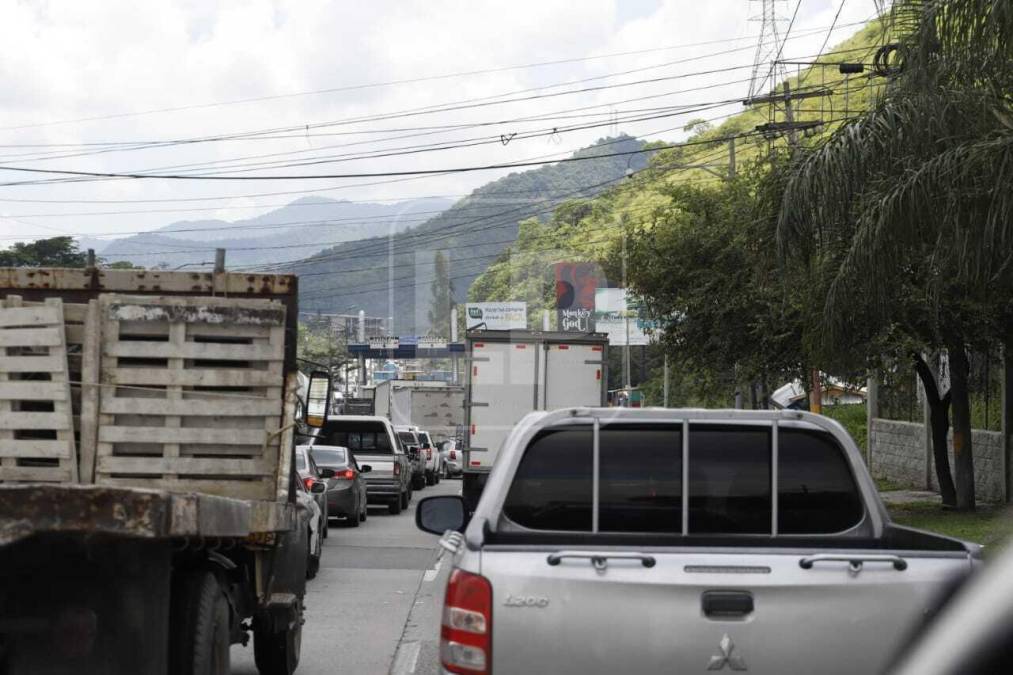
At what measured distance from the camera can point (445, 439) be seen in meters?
67.2

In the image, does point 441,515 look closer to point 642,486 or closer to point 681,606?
point 642,486

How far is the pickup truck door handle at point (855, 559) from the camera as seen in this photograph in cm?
457

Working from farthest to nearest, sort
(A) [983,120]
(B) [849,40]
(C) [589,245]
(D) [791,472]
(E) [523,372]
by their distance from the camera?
(B) [849,40], (C) [589,245], (E) [523,372], (A) [983,120], (D) [791,472]

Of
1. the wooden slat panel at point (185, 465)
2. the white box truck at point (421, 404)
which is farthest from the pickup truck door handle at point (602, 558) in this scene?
the white box truck at point (421, 404)

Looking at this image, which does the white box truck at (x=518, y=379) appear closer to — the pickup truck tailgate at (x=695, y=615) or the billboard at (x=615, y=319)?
the pickup truck tailgate at (x=695, y=615)

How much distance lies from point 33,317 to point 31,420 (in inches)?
20.9

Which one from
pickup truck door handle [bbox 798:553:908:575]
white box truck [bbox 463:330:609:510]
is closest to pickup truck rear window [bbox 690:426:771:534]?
pickup truck door handle [bbox 798:553:908:575]

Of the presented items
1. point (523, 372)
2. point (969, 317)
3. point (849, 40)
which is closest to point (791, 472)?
point (969, 317)

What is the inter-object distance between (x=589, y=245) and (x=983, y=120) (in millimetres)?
114665

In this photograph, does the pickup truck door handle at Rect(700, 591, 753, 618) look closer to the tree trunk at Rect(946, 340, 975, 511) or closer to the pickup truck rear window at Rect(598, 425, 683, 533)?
the pickup truck rear window at Rect(598, 425, 683, 533)

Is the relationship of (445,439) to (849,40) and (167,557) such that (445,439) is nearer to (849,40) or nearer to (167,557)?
(167,557)

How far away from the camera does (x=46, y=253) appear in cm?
5625

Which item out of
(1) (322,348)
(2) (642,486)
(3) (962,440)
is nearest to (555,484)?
(2) (642,486)

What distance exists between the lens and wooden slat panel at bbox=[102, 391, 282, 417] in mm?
7281
